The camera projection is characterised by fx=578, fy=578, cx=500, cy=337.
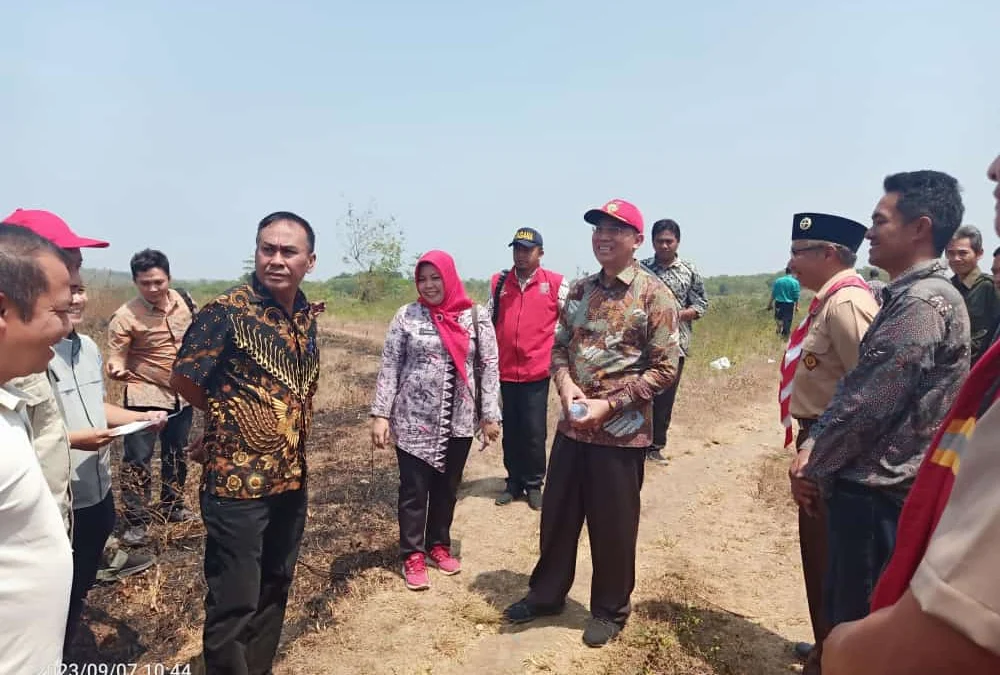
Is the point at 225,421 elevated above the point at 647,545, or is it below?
above

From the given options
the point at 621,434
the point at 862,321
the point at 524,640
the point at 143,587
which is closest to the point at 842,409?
the point at 862,321

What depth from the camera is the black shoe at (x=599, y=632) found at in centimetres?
294

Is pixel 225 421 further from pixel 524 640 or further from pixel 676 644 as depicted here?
pixel 676 644

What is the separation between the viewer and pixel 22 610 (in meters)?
1.19

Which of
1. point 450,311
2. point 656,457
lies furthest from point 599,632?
point 656,457

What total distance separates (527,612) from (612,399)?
134 centimetres

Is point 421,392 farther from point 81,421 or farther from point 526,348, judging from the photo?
point 81,421

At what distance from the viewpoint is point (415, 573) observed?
3.58 meters

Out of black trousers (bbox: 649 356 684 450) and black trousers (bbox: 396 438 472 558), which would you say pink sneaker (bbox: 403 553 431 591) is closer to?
black trousers (bbox: 396 438 472 558)

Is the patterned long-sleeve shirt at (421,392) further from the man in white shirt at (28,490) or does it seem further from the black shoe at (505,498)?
the man in white shirt at (28,490)

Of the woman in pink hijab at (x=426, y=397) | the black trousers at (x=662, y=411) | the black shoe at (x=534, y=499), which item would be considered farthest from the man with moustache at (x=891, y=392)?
the black trousers at (x=662, y=411)

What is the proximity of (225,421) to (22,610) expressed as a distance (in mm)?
1206

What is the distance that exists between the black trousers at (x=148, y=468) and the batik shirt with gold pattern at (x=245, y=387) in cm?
180

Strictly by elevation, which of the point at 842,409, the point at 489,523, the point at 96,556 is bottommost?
the point at 489,523
